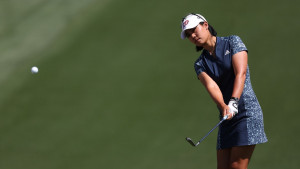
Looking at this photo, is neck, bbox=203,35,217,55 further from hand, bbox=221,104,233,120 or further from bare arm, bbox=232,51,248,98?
hand, bbox=221,104,233,120

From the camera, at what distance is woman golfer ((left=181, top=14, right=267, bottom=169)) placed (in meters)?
4.35

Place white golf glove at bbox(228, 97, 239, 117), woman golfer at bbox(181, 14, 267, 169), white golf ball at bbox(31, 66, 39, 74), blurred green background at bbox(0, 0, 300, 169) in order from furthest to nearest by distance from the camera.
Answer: white golf ball at bbox(31, 66, 39, 74) → blurred green background at bbox(0, 0, 300, 169) → woman golfer at bbox(181, 14, 267, 169) → white golf glove at bbox(228, 97, 239, 117)

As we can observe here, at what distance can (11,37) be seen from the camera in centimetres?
762

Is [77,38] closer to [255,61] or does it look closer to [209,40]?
[255,61]

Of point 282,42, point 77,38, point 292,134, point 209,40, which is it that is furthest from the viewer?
point 77,38

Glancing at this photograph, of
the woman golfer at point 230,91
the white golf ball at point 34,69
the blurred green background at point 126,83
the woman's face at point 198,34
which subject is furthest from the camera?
the white golf ball at point 34,69

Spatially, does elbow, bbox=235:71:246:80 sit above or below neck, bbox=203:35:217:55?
below

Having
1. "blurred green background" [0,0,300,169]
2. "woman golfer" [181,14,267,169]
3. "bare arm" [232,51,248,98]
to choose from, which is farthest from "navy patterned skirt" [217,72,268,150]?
"blurred green background" [0,0,300,169]

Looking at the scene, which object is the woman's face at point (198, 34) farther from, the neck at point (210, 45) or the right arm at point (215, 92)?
the right arm at point (215, 92)

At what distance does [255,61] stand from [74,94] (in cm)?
233

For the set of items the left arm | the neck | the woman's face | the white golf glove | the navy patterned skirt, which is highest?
the woman's face

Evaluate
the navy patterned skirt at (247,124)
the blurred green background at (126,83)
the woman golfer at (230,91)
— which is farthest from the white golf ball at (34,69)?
the navy patterned skirt at (247,124)

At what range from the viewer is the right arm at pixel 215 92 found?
4.28m

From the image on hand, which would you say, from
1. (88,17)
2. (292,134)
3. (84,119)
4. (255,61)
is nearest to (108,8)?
(88,17)
